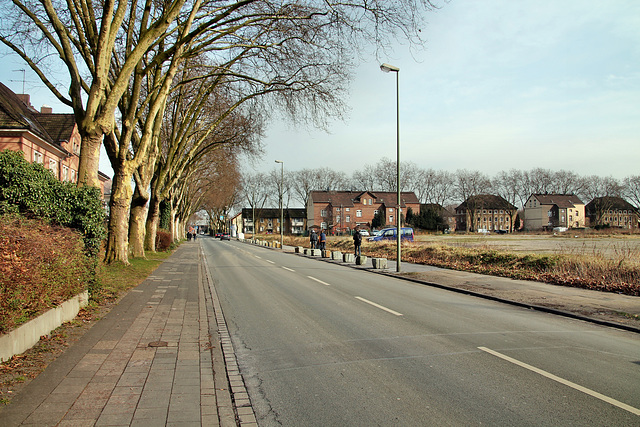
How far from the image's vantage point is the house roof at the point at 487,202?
316ft

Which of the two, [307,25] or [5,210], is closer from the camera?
[5,210]

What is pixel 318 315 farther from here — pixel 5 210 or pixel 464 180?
pixel 464 180

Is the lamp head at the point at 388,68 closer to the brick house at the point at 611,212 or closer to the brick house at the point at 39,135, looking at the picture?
the brick house at the point at 39,135

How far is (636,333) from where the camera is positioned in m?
7.54

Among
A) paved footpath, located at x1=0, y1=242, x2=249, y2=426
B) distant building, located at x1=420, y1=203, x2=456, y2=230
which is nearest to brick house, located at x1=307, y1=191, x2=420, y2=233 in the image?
distant building, located at x1=420, y1=203, x2=456, y2=230

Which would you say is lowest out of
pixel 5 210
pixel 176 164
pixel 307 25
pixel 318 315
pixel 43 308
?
pixel 318 315

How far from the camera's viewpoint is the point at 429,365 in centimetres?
559

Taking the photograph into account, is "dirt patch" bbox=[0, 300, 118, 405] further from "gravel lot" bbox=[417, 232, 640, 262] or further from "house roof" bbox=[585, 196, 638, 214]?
"house roof" bbox=[585, 196, 638, 214]

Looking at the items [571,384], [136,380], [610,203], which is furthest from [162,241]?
[610,203]

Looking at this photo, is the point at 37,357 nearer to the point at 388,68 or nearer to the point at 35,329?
the point at 35,329

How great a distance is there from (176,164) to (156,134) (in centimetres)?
832

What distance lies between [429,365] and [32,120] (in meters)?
36.7

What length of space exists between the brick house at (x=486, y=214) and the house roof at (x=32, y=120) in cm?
8056

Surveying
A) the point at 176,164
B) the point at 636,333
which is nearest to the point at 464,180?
the point at 176,164
